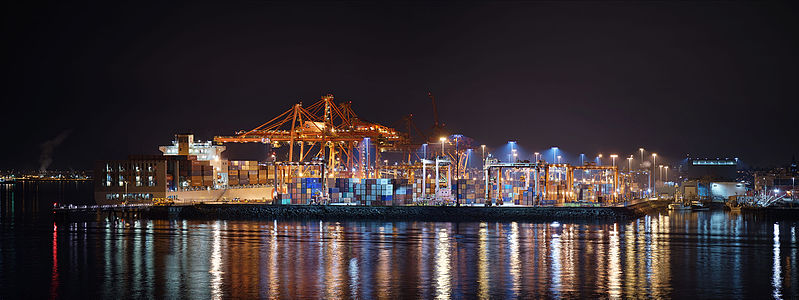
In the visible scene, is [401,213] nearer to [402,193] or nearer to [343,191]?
[402,193]

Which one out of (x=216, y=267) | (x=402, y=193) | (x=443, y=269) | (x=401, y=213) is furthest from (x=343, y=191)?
(x=443, y=269)

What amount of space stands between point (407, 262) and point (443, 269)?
229 cm

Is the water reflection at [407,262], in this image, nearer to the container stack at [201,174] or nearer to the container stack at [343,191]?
the container stack at [343,191]

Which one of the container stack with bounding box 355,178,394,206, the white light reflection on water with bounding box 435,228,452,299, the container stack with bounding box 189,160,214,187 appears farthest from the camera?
the container stack with bounding box 189,160,214,187

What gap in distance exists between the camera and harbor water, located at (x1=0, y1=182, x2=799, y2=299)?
79.3 ft

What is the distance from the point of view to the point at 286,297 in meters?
22.7

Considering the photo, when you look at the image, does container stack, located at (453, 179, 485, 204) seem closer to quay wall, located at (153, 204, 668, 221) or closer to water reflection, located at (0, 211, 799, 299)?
quay wall, located at (153, 204, 668, 221)

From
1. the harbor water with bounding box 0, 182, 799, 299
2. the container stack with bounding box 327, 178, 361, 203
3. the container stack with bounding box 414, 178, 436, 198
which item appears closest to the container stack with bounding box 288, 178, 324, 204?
the container stack with bounding box 327, 178, 361, 203

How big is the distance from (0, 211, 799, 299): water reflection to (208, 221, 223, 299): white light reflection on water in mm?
47

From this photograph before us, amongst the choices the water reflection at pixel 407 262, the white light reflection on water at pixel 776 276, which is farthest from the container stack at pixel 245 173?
the white light reflection on water at pixel 776 276

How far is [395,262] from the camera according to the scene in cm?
3041

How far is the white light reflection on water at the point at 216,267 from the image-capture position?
930 inches

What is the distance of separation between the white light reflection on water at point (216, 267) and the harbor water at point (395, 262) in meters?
0.07

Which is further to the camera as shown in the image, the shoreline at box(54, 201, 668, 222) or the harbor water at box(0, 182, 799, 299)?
the shoreline at box(54, 201, 668, 222)
